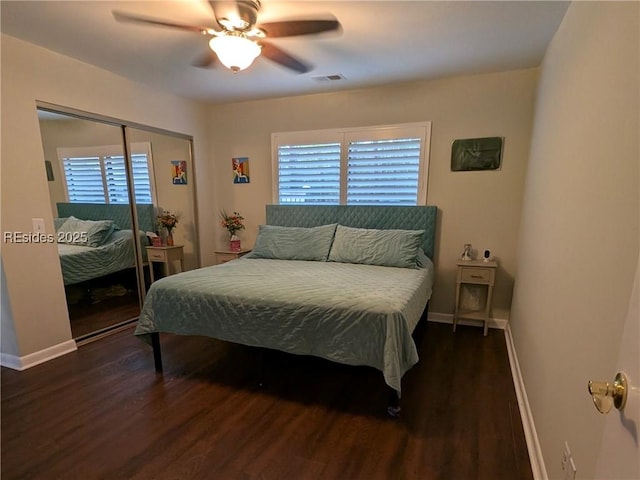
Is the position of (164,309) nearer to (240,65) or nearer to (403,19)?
(240,65)

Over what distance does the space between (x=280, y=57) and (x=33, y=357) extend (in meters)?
3.06

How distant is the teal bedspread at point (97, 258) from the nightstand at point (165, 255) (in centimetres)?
15

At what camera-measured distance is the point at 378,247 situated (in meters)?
3.04

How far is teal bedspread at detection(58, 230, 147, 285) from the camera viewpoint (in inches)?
109

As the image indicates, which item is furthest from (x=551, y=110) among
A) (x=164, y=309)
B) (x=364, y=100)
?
(x=164, y=309)

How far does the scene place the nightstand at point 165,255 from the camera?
137 inches

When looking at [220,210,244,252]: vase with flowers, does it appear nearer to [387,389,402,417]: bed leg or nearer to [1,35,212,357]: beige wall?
[1,35,212,357]: beige wall

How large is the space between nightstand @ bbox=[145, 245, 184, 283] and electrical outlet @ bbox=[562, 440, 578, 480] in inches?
143

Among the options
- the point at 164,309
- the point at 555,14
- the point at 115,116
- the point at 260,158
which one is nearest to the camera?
the point at 555,14

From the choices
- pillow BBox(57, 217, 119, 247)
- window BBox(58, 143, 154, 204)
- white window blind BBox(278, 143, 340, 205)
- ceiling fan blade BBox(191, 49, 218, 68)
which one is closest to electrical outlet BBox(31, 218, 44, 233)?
pillow BBox(57, 217, 119, 247)

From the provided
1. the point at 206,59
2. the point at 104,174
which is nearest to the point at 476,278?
the point at 206,59

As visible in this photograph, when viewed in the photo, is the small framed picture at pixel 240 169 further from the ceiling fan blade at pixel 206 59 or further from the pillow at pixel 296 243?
the ceiling fan blade at pixel 206 59

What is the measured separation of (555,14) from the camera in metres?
1.96

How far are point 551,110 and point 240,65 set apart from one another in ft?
6.58
